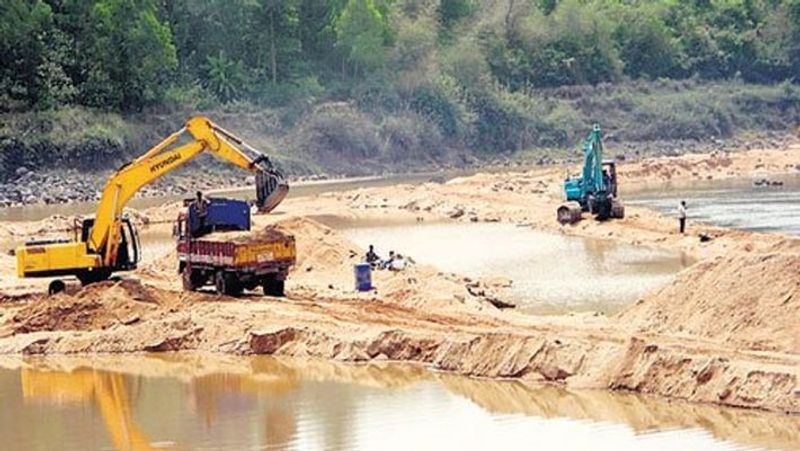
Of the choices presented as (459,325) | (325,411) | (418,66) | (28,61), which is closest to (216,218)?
(459,325)

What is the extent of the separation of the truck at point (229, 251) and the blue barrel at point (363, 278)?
83.3 inches

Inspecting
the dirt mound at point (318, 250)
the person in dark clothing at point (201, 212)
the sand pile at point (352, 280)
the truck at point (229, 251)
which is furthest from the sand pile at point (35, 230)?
the person in dark clothing at point (201, 212)

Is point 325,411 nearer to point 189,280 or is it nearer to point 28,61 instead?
point 189,280

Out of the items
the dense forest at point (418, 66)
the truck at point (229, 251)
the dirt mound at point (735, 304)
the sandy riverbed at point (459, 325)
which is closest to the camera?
the sandy riverbed at point (459, 325)

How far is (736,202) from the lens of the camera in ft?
210

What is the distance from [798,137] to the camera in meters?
111

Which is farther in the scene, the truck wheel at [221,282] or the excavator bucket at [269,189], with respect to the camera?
the excavator bucket at [269,189]

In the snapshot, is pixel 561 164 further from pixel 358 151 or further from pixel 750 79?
pixel 750 79

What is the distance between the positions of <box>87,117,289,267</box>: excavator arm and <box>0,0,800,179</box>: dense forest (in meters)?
44.1

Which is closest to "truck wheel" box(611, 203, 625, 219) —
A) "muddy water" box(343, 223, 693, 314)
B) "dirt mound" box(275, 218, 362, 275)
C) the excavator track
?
the excavator track

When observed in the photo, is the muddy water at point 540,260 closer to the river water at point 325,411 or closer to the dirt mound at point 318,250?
the river water at point 325,411

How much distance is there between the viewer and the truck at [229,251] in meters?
33.8

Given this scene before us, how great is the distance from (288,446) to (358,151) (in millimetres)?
71010

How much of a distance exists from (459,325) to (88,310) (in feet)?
26.6
